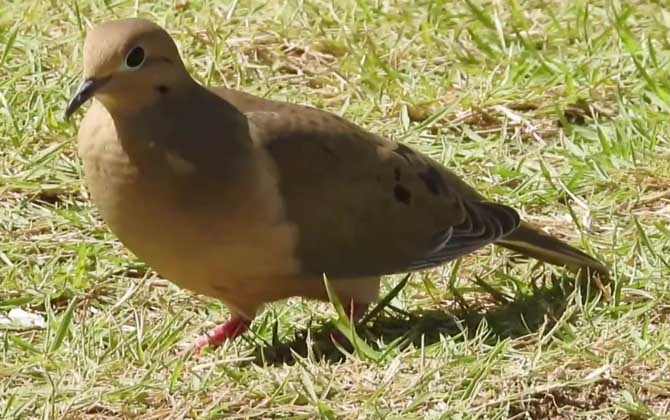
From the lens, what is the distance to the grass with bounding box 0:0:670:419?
4453 mm

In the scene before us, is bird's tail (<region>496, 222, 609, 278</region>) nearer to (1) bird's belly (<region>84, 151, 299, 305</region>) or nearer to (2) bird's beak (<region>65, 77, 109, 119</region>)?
(1) bird's belly (<region>84, 151, 299, 305</region>)

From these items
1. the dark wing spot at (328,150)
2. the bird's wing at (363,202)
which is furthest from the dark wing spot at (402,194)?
the dark wing spot at (328,150)

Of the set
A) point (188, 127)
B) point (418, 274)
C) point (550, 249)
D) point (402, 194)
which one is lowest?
point (418, 274)

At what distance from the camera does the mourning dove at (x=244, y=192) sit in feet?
15.0

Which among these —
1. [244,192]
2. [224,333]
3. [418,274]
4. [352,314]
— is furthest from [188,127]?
[418,274]

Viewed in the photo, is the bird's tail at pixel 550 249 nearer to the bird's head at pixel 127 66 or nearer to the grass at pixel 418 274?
the grass at pixel 418 274

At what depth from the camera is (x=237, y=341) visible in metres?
4.92

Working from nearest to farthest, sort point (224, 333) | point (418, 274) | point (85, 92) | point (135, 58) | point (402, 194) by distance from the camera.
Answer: point (85, 92) → point (135, 58) → point (224, 333) → point (402, 194) → point (418, 274)

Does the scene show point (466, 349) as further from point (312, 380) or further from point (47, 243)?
point (47, 243)

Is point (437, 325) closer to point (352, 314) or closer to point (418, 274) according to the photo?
point (352, 314)

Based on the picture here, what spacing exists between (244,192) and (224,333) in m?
0.46

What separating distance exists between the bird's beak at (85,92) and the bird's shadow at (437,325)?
2.66 ft

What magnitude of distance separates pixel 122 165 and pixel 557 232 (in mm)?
1624

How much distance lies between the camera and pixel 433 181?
5.26m
